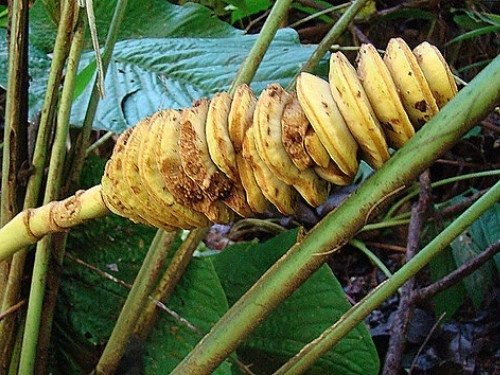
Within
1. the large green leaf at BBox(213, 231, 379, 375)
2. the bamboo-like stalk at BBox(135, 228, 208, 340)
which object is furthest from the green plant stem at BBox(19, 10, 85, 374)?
the large green leaf at BBox(213, 231, 379, 375)

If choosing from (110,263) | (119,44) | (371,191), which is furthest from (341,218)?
(119,44)

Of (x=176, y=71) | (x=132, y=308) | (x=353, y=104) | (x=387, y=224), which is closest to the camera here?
(x=353, y=104)

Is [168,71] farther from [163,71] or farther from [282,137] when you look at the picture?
[282,137]

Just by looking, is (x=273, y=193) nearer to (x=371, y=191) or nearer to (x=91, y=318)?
(x=371, y=191)

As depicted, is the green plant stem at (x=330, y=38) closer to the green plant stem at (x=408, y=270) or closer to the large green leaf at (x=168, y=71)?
the large green leaf at (x=168, y=71)

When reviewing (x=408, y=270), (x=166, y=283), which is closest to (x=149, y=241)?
(x=166, y=283)

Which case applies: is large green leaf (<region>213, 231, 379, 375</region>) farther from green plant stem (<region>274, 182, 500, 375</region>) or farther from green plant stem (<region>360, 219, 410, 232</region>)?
green plant stem (<region>360, 219, 410, 232</region>)
